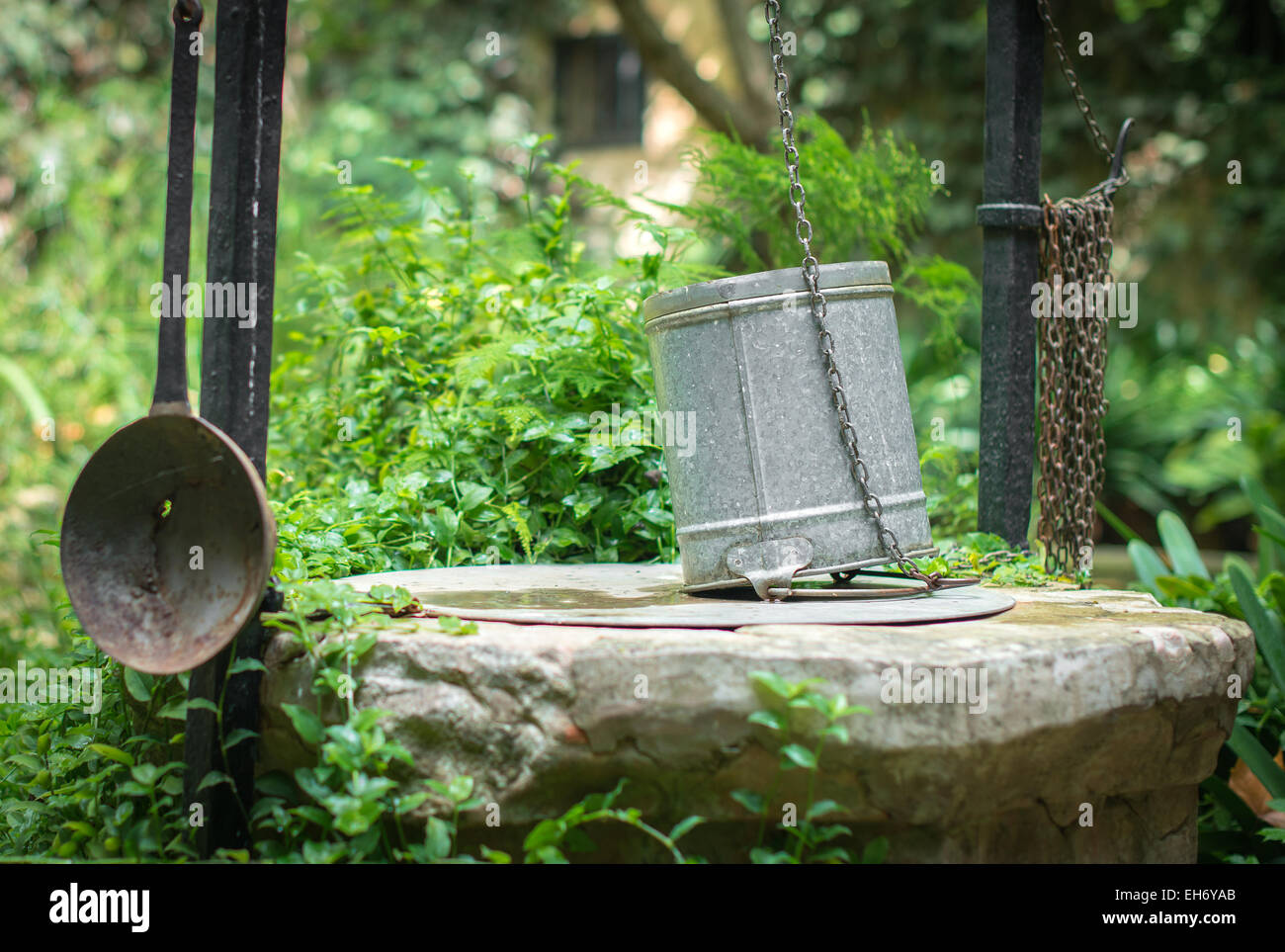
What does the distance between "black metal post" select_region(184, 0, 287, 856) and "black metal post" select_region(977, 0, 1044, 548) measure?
1788 millimetres

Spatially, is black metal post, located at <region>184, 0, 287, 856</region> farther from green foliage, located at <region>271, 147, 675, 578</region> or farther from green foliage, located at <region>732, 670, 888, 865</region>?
green foliage, located at <region>732, 670, 888, 865</region>

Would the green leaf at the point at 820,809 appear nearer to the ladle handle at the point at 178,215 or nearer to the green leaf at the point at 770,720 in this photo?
the green leaf at the point at 770,720

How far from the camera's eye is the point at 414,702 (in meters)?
1.66

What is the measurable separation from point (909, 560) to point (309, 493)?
152 cm

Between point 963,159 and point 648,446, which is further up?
point 963,159

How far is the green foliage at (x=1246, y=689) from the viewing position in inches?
91.7

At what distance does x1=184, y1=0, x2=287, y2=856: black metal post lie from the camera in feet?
5.92

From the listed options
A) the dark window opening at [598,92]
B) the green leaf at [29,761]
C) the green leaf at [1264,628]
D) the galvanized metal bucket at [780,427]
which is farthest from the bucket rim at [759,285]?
the dark window opening at [598,92]

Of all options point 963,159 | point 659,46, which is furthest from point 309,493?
point 963,159

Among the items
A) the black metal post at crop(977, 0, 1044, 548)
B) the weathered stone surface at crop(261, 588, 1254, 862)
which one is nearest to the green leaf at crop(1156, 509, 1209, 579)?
the black metal post at crop(977, 0, 1044, 548)

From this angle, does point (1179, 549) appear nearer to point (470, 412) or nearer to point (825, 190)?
point (825, 190)
